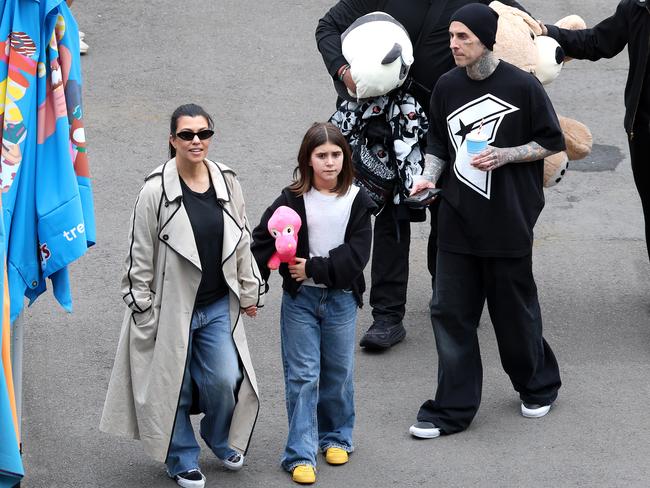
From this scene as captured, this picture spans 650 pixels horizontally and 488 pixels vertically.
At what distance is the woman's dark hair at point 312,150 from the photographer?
228 inches

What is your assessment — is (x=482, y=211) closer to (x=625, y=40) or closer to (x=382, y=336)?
(x=382, y=336)

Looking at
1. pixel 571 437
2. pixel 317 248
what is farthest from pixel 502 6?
pixel 571 437

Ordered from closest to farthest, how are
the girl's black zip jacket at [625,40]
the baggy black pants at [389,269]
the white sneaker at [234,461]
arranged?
the white sneaker at [234,461]
the girl's black zip jacket at [625,40]
the baggy black pants at [389,269]

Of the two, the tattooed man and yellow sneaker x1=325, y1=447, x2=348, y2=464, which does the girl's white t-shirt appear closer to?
the tattooed man

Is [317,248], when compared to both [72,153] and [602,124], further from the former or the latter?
[602,124]

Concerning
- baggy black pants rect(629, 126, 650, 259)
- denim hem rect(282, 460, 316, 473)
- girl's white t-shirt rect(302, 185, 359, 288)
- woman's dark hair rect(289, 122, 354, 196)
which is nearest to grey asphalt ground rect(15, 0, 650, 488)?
denim hem rect(282, 460, 316, 473)

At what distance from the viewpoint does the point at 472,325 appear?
639cm

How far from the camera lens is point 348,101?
701 centimetres

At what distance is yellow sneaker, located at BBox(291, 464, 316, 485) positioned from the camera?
19.4 feet

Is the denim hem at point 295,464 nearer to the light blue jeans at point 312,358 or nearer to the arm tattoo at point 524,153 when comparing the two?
the light blue jeans at point 312,358

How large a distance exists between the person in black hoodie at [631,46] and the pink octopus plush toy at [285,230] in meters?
2.26

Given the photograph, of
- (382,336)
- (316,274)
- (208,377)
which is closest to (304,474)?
(208,377)

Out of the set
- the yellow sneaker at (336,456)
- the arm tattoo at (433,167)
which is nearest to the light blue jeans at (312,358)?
the yellow sneaker at (336,456)

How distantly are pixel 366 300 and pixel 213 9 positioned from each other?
16.7 feet
